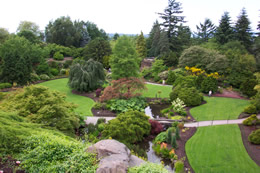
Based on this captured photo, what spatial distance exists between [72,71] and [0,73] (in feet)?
30.4

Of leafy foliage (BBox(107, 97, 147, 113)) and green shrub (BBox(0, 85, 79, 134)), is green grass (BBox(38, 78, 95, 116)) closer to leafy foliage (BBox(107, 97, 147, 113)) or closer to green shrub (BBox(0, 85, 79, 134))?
leafy foliage (BBox(107, 97, 147, 113))

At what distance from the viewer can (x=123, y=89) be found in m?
18.7

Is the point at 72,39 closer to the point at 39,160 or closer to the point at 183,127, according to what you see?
the point at 183,127

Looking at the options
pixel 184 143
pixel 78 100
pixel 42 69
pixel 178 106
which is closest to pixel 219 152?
pixel 184 143

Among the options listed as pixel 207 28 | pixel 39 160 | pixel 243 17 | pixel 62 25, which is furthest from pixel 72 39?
pixel 39 160

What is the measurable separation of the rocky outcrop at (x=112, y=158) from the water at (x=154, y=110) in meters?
10.8

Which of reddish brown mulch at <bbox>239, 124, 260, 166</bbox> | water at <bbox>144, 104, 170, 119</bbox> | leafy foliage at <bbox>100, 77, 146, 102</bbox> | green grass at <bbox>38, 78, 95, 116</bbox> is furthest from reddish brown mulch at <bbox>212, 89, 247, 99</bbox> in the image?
green grass at <bbox>38, 78, 95, 116</bbox>

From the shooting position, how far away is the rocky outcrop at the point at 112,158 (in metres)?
4.70

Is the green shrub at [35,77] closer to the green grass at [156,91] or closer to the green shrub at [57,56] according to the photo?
the green shrub at [57,56]

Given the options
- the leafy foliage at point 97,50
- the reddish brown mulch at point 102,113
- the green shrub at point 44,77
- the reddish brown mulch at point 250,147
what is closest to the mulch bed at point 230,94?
the reddish brown mulch at point 250,147

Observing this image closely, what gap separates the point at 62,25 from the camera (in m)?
41.9

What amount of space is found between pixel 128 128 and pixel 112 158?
20.4 feet

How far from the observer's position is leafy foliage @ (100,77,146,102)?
18.0m

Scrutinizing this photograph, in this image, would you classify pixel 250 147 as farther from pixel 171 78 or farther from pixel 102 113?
pixel 171 78
